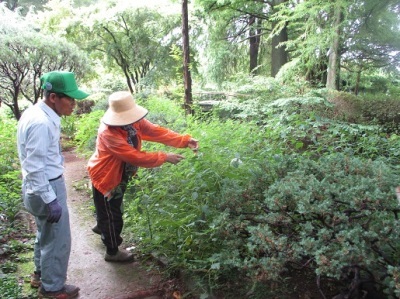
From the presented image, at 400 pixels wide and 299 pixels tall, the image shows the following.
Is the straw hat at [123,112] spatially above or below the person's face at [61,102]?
below

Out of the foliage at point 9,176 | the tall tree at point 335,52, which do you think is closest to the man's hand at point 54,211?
the foliage at point 9,176

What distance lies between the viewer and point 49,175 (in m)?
2.89

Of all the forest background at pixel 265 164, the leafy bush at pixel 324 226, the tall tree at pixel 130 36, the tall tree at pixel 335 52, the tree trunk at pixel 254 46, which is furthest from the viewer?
the tall tree at pixel 130 36

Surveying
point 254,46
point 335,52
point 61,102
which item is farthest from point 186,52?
point 254,46

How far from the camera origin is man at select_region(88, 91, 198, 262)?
3.31 m

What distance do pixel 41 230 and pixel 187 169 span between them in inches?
68.2

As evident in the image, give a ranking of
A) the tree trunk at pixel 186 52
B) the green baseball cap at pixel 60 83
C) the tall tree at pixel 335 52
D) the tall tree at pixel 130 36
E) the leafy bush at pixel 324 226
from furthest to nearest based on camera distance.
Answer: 1. the tall tree at pixel 130 36
2. the tall tree at pixel 335 52
3. the tree trunk at pixel 186 52
4. the green baseball cap at pixel 60 83
5. the leafy bush at pixel 324 226

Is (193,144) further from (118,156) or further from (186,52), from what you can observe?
(186,52)

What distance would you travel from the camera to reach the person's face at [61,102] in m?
2.93

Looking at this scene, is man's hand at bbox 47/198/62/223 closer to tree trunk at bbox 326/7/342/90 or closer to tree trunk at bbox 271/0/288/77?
tree trunk at bbox 326/7/342/90

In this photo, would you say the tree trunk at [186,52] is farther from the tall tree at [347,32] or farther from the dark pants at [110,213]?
the dark pants at [110,213]

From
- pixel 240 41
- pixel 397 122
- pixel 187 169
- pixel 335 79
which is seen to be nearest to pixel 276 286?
pixel 187 169

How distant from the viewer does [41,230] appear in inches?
119

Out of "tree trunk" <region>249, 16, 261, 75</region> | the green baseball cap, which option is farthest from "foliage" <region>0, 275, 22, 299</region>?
"tree trunk" <region>249, 16, 261, 75</region>
